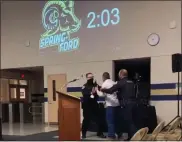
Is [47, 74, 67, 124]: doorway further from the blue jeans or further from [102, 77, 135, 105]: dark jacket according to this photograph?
[102, 77, 135, 105]: dark jacket

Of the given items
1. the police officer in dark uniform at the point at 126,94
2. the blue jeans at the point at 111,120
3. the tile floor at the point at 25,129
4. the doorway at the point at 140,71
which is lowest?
the tile floor at the point at 25,129

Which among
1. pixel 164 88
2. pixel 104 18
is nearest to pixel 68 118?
pixel 164 88

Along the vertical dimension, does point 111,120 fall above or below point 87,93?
below

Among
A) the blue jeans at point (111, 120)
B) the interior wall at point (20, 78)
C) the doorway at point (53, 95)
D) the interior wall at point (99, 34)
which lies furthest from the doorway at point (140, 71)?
the interior wall at point (20, 78)

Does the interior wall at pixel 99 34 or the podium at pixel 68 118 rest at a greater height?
the interior wall at pixel 99 34

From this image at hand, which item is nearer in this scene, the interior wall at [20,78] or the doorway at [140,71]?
the doorway at [140,71]

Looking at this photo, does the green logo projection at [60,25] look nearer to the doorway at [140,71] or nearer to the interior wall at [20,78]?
the doorway at [140,71]

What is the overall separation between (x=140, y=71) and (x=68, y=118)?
6292mm

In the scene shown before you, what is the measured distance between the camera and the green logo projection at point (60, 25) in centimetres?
1005

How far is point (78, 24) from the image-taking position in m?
9.93

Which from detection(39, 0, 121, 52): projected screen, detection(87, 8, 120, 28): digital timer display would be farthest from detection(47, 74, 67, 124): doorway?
detection(87, 8, 120, 28): digital timer display

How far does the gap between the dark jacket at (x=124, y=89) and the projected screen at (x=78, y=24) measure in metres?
3.51

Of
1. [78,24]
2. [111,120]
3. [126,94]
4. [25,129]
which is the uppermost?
[78,24]

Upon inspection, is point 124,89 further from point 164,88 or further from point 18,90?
point 18,90
